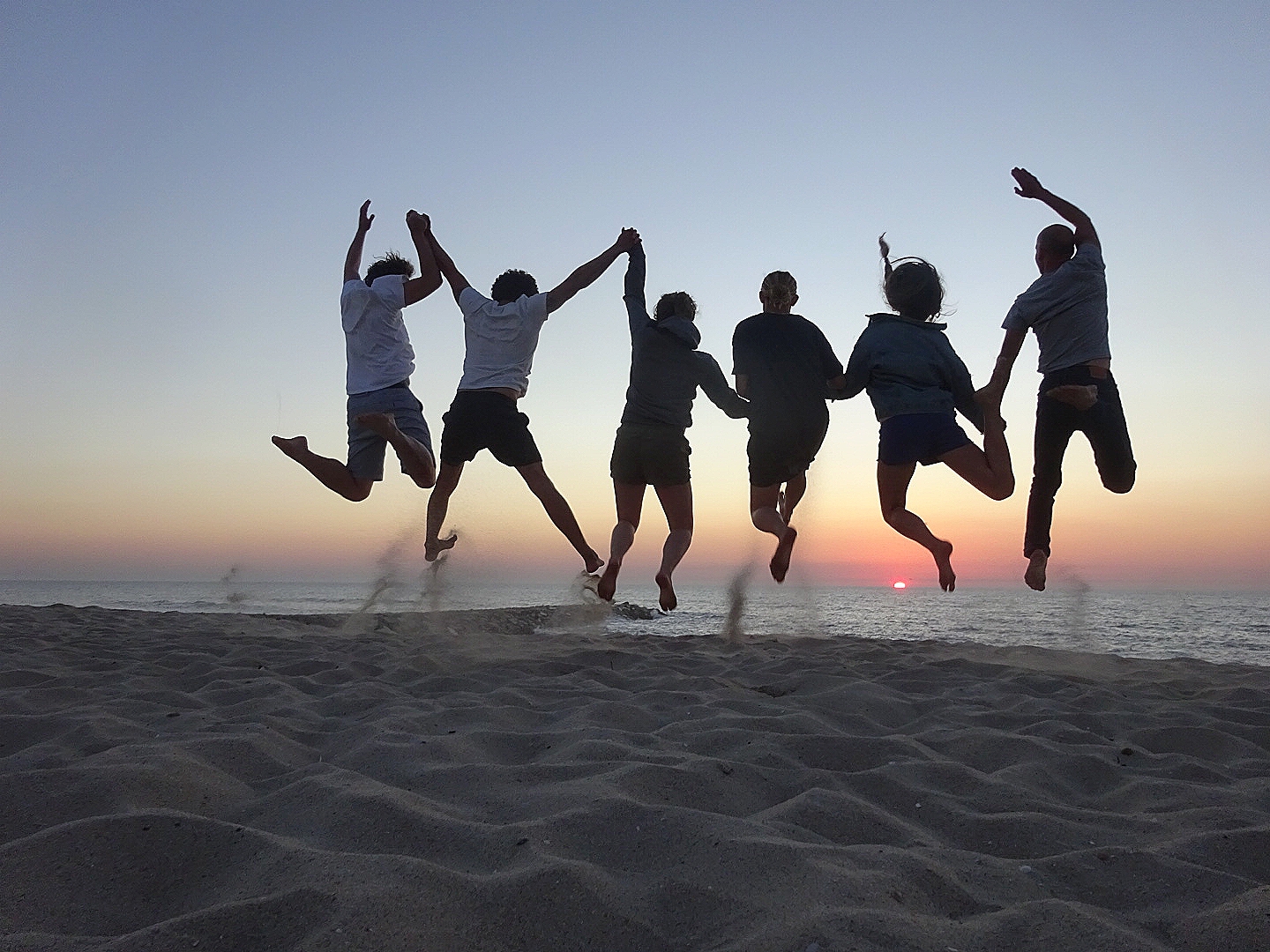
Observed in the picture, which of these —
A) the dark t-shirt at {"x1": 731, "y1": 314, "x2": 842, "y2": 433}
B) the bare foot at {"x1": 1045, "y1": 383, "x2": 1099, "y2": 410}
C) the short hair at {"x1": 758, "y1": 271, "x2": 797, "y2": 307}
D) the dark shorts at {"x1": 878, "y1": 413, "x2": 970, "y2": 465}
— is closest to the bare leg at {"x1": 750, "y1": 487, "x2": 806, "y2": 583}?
the dark t-shirt at {"x1": 731, "y1": 314, "x2": 842, "y2": 433}

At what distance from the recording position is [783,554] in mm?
5391

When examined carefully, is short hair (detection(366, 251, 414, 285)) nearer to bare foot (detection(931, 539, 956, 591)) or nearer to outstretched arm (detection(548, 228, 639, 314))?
outstretched arm (detection(548, 228, 639, 314))

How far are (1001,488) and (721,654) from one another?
6.94ft

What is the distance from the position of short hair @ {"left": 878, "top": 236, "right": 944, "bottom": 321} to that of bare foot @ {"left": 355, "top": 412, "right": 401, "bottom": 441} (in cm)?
322

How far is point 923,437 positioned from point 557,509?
2.55 m

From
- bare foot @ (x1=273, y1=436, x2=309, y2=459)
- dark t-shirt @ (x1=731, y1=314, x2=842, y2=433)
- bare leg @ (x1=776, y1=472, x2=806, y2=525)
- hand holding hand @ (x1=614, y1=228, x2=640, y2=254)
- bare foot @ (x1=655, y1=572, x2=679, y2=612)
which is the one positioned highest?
hand holding hand @ (x1=614, y1=228, x2=640, y2=254)

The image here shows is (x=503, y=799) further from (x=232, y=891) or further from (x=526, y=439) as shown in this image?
(x=526, y=439)

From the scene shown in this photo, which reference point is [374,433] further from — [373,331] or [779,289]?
[779,289]

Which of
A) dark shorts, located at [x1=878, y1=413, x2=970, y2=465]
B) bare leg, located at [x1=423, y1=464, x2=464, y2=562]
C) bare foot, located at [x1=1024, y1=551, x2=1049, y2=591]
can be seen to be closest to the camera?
dark shorts, located at [x1=878, y1=413, x2=970, y2=465]

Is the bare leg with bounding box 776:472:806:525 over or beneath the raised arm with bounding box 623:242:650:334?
beneath

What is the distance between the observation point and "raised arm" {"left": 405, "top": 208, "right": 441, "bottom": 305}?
5680 millimetres

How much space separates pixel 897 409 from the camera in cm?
457

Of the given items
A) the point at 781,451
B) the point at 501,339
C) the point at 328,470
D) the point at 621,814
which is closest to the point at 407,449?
the point at 328,470

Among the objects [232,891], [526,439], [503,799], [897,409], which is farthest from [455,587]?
[232,891]
